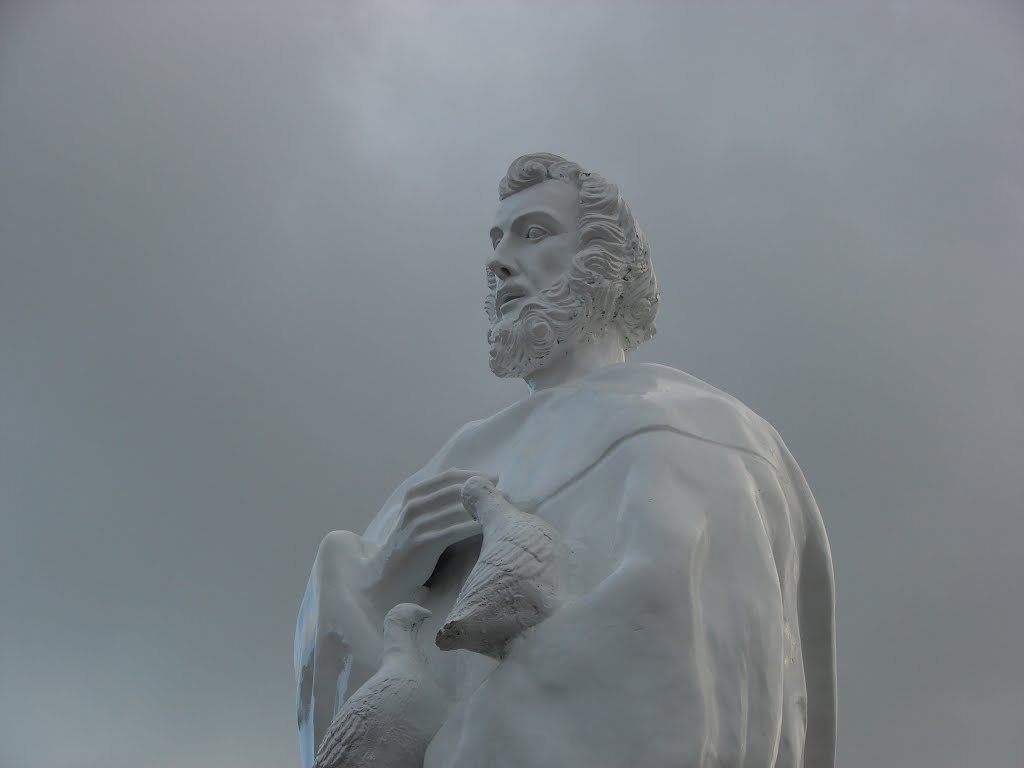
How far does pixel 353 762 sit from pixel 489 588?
840mm

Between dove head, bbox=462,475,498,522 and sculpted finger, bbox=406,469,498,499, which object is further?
sculpted finger, bbox=406,469,498,499

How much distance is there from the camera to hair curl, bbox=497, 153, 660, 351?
6.62m

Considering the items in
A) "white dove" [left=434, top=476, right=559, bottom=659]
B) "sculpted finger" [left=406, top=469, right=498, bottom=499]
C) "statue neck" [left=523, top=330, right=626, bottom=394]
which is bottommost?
"white dove" [left=434, top=476, right=559, bottom=659]

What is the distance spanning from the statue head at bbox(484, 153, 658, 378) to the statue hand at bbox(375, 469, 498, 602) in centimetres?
97

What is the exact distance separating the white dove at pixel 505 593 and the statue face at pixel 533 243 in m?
1.71

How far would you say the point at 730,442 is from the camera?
18.9 ft

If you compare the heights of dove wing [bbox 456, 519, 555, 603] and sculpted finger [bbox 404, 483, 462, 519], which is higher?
sculpted finger [bbox 404, 483, 462, 519]


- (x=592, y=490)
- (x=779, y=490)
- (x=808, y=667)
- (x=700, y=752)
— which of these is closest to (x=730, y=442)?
(x=779, y=490)

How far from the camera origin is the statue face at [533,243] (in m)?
6.66

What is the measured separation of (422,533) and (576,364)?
127 cm

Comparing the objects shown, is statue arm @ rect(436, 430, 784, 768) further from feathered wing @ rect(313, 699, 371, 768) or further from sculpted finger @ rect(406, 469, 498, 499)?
sculpted finger @ rect(406, 469, 498, 499)

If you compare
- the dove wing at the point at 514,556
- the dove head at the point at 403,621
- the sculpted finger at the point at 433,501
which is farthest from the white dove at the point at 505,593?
the sculpted finger at the point at 433,501

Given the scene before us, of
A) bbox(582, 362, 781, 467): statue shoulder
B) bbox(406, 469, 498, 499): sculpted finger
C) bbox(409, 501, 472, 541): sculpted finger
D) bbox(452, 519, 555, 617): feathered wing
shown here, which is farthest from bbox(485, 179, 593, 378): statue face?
bbox(452, 519, 555, 617): feathered wing

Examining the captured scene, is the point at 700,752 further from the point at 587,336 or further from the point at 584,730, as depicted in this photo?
the point at 587,336
